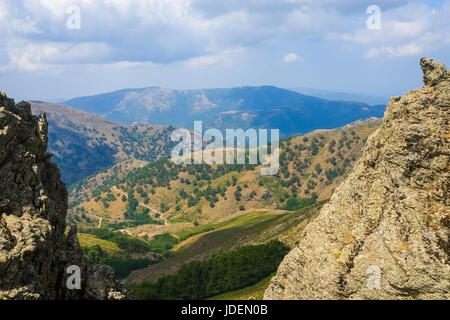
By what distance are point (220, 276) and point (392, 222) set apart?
9561cm

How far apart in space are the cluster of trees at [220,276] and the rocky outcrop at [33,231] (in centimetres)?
7218

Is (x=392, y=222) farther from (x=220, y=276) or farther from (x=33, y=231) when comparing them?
(x=220, y=276)

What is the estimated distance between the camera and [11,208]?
37.2 meters

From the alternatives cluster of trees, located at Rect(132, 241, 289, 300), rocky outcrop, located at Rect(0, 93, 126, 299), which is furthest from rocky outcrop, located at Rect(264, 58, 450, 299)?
cluster of trees, located at Rect(132, 241, 289, 300)

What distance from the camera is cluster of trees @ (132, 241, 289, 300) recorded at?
11332 centimetres

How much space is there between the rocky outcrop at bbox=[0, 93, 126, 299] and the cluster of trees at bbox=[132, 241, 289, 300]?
72.2 meters

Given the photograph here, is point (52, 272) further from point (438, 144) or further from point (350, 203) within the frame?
point (438, 144)

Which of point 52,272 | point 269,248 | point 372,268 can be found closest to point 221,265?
point 269,248

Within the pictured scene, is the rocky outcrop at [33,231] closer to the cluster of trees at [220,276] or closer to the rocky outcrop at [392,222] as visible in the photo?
the rocky outcrop at [392,222]

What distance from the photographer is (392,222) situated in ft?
98.3

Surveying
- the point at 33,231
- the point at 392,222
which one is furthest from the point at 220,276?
the point at 392,222

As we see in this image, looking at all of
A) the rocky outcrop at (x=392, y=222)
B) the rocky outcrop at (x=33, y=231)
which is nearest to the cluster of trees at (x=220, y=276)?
the rocky outcrop at (x=33, y=231)
